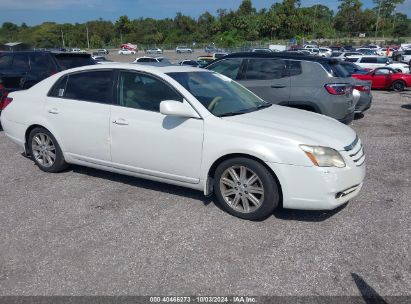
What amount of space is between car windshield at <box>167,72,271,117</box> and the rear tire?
13917mm

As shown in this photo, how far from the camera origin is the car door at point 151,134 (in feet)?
13.1

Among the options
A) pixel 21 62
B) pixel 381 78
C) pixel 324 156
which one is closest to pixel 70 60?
pixel 21 62

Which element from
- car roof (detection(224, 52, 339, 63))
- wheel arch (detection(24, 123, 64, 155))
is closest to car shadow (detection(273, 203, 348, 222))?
wheel arch (detection(24, 123, 64, 155))

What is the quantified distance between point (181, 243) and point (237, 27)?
9469 cm

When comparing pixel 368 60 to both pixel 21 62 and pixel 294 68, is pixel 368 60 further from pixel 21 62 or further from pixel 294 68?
pixel 21 62

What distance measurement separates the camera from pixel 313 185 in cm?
353

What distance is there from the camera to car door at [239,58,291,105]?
7.29 m

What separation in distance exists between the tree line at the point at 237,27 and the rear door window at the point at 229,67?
68111 millimetres

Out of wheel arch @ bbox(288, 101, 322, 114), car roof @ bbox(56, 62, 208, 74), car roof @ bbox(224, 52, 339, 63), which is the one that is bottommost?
wheel arch @ bbox(288, 101, 322, 114)

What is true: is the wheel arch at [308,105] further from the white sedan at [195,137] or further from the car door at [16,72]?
the car door at [16,72]

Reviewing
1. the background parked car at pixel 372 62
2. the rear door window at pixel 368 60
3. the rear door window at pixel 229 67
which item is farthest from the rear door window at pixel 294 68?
the rear door window at pixel 368 60

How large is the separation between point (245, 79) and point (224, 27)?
96596 mm

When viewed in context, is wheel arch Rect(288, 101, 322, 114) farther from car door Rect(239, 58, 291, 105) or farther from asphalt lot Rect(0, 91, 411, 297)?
asphalt lot Rect(0, 91, 411, 297)

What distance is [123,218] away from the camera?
3.94 m
